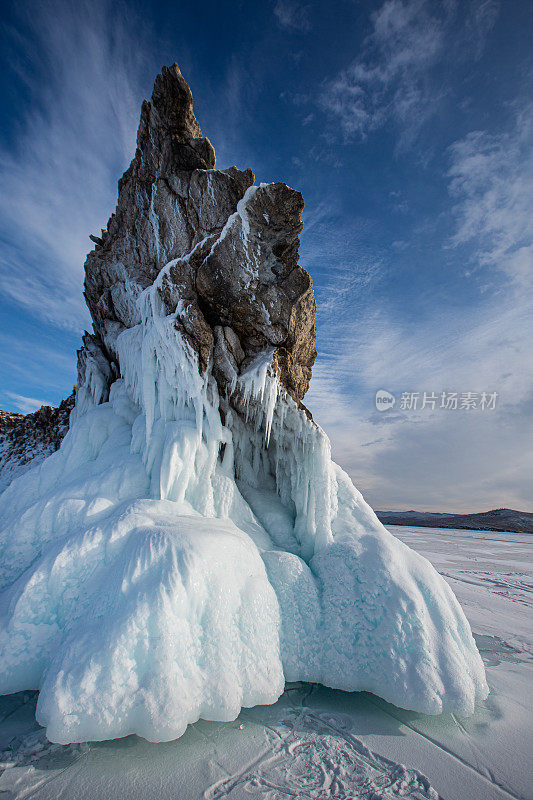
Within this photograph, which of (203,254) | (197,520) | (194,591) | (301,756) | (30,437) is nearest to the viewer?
(301,756)

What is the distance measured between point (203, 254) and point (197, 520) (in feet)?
21.3

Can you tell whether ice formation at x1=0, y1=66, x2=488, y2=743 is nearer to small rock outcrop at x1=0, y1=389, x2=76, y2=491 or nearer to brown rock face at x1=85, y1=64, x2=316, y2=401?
brown rock face at x1=85, y1=64, x2=316, y2=401

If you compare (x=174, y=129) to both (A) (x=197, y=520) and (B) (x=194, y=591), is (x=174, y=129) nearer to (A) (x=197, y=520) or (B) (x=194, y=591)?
(A) (x=197, y=520)

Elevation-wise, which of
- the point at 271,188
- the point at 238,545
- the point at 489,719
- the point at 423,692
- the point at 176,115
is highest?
the point at 176,115

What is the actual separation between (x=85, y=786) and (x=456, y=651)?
4.63 meters

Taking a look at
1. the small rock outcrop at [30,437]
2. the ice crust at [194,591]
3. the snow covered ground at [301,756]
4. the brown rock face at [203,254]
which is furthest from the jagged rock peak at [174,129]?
the snow covered ground at [301,756]

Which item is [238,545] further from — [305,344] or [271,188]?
[271,188]

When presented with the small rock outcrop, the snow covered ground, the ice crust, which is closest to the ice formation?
the ice crust

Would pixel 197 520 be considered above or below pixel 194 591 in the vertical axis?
above

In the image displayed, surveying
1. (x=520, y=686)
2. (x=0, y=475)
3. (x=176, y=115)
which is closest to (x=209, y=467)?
(x=520, y=686)

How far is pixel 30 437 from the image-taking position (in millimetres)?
15109

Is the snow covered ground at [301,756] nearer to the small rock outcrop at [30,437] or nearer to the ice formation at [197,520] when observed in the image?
the ice formation at [197,520]

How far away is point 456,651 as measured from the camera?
14.9 ft

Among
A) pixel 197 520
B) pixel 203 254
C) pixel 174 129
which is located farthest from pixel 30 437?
pixel 174 129
